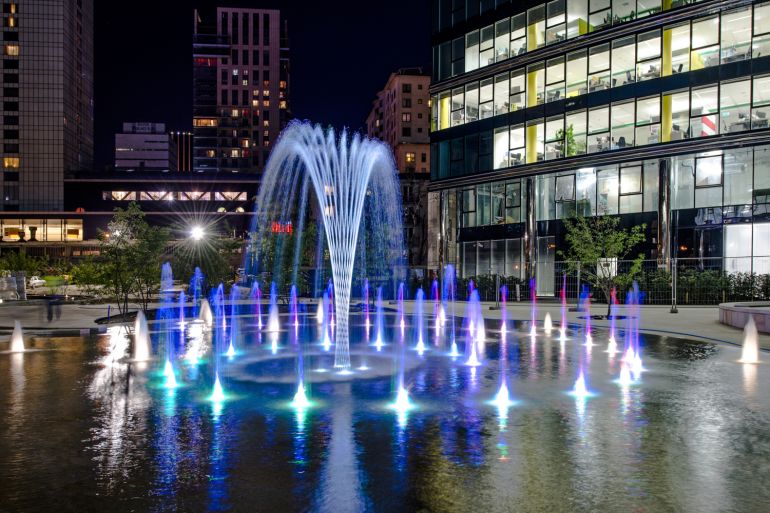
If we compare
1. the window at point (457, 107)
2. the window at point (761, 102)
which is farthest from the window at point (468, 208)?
the window at point (761, 102)

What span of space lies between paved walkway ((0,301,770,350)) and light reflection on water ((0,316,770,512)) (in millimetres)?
8763

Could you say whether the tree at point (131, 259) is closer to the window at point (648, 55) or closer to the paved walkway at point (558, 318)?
the paved walkway at point (558, 318)

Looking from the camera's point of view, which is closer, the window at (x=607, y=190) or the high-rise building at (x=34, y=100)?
the window at (x=607, y=190)

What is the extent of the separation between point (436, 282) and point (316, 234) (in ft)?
35.4

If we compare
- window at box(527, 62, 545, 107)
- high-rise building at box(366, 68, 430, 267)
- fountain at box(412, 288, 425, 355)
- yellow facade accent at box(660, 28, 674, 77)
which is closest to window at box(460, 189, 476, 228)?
window at box(527, 62, 545, 107)

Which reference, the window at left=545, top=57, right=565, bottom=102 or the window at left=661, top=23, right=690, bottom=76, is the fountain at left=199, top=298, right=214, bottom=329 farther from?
the window at left=661, top=23, right=690, bottom=76

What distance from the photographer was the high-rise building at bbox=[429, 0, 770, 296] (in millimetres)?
38594

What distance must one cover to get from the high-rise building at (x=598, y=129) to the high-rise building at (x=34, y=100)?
10305 centimetres

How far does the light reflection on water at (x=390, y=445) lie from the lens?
655 centimetres

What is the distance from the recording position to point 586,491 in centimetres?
669

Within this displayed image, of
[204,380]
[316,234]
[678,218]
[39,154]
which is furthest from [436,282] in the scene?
[39,154]

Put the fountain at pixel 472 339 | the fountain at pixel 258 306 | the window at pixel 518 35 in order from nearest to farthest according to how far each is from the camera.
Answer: the fountain at pixel 472 339 → the fountain at pixel 258 306 → the window at pixel 518 35

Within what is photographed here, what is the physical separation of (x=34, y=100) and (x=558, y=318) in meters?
134

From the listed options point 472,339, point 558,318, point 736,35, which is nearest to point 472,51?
point 736,35
